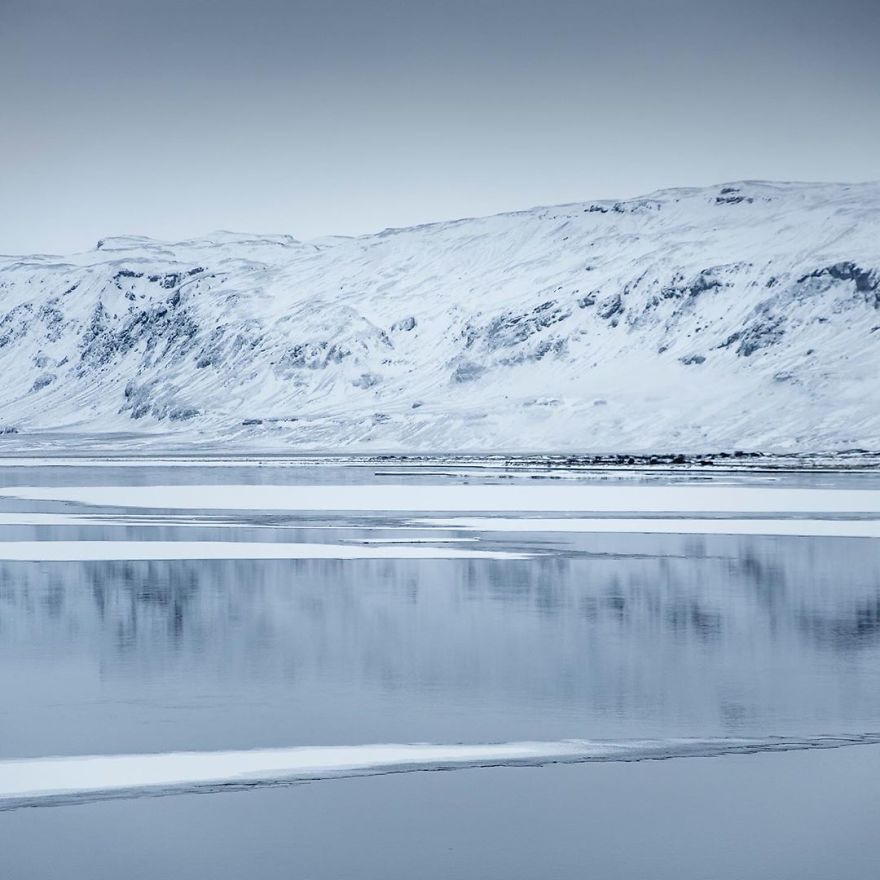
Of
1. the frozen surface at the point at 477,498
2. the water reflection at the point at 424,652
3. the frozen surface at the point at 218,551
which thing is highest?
the water reflection at the point at 424,652

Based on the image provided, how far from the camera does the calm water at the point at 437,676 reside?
25.2 feet

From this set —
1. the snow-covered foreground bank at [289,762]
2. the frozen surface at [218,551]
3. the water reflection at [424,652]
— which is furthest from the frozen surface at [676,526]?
the snow-covered foreground bank at [289,762]

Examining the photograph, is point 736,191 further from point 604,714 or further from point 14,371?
point 604,714

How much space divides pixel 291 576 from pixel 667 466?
175 ft

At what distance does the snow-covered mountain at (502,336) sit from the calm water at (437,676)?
270 ft

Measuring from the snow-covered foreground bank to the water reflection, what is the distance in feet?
0.92

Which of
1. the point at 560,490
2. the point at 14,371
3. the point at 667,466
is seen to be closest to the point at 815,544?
the point at 560,490

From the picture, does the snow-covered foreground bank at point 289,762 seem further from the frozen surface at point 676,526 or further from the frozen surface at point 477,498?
the frozen surface at point 477,498

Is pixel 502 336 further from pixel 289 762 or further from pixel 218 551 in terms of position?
pixel 289 762

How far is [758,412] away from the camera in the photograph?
109625 mm

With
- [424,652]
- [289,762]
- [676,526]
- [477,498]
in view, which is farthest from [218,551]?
[477,498]

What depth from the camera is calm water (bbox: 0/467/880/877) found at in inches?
303

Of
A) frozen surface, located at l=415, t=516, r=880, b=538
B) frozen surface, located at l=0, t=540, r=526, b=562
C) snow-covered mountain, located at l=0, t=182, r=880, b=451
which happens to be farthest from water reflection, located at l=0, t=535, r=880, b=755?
snow-covered mountain, located at l=0, t=182, r=880, b=451

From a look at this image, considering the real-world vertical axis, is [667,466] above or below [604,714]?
below
